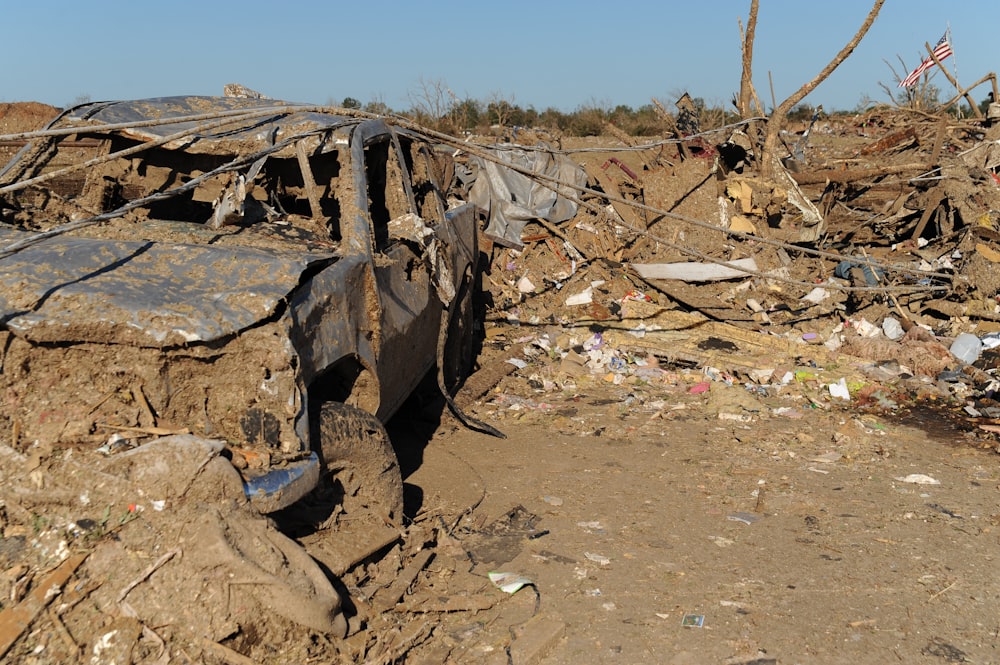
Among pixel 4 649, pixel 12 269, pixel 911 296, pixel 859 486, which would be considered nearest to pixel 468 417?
pixel 859 486

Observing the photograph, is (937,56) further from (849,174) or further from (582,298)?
(582,298)

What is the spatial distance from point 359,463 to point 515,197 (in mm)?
8131

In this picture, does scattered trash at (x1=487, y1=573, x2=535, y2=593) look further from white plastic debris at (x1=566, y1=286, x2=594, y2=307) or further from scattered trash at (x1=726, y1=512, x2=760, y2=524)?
white plastic debris at (x1=566, y1=286, x2=594, y2=307)

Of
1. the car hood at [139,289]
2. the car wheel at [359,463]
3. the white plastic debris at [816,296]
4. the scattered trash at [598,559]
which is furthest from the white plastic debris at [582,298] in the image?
the car hood at [139,289]

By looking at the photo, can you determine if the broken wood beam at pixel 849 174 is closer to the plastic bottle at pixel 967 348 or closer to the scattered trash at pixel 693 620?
the plastic bottle at pixel 967 348

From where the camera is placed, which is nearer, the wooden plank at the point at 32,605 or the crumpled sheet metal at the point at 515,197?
the wooden plank at the point at 32,605

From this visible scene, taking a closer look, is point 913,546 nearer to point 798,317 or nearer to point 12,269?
point 12,269

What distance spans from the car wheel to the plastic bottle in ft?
21.1

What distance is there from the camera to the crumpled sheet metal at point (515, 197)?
11.5 m

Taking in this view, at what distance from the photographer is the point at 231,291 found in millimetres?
3553

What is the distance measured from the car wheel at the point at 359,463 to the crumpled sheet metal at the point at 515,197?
23.9 ft

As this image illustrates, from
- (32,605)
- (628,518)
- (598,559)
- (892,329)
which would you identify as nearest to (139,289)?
(32,605)

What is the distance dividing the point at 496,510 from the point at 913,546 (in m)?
2.26

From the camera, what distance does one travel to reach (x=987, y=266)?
9375mm
